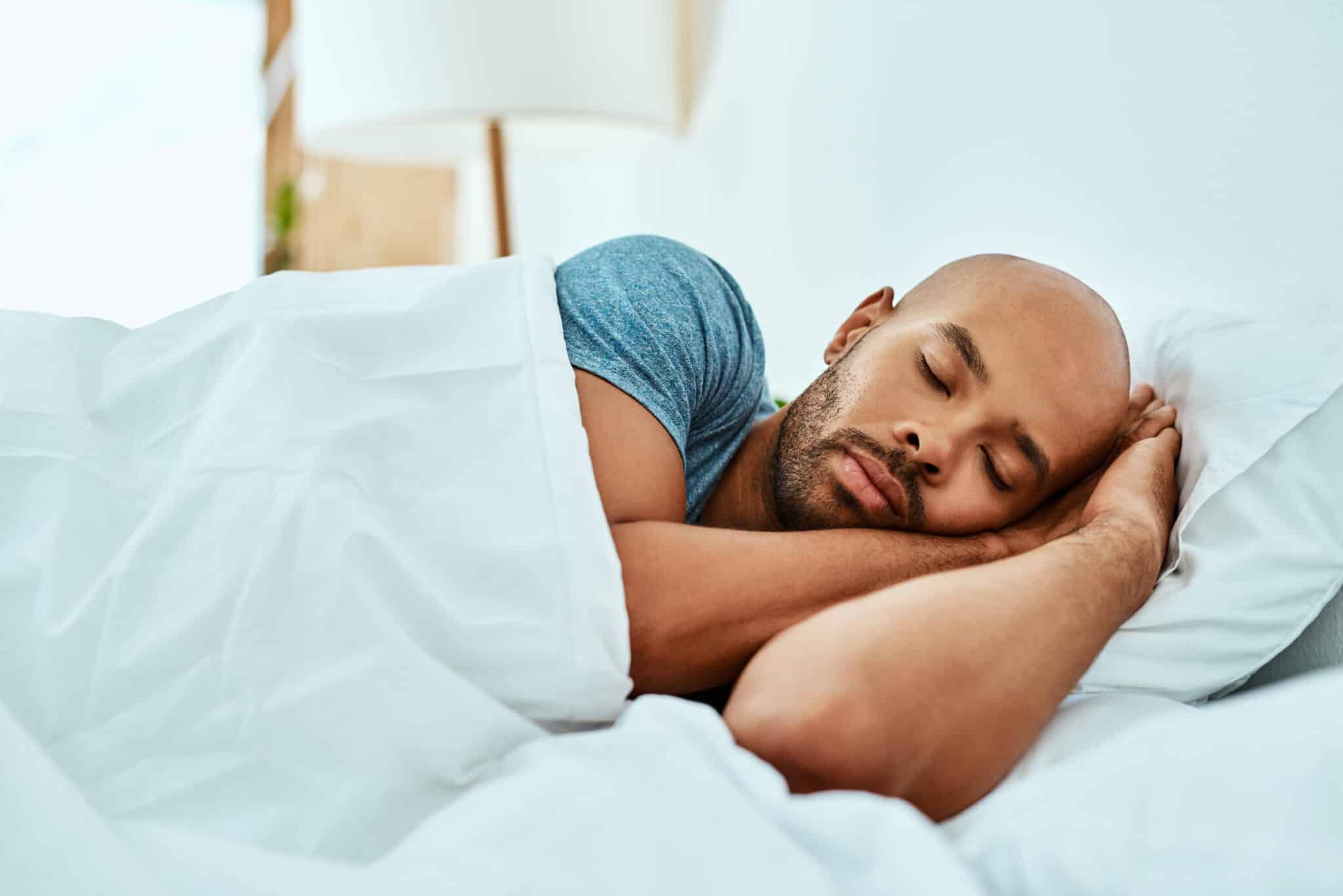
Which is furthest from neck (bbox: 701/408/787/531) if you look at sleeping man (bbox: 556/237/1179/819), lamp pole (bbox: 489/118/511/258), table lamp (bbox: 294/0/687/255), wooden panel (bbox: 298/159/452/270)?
wooden panel (bbox: 298/159/452/270)

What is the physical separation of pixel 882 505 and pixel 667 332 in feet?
0.71

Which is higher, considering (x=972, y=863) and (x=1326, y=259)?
(x=1326, y=259)

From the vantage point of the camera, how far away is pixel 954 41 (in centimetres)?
127

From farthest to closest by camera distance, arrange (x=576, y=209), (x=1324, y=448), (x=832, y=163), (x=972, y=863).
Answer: (x=576, y=209) < (x=832, y=163) < (x=1324, y=448) < (x=972, y=863)

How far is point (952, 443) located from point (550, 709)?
387 mm

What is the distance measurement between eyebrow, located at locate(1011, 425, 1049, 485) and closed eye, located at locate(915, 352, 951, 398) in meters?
0.06

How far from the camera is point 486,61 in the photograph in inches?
67.2

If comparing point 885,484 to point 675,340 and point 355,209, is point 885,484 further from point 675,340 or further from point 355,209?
point 355,209

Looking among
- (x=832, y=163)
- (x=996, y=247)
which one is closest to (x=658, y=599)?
(x=996, y=247)

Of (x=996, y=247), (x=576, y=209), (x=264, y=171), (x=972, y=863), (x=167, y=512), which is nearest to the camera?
(x=972, y=863)

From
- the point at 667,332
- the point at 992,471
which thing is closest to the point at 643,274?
the point at 667,332

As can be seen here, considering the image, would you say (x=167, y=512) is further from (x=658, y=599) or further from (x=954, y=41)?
(x=954, y=41)

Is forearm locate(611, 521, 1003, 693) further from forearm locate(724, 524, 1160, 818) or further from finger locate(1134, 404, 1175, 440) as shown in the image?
finger locate(1134, 404, 1175, 440)

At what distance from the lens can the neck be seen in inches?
37.7
